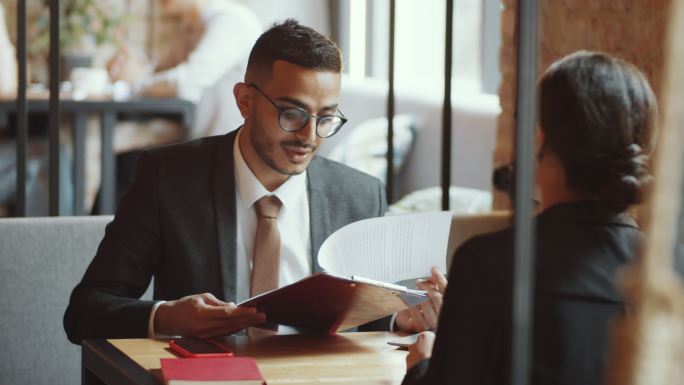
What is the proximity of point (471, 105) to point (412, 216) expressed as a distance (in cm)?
312

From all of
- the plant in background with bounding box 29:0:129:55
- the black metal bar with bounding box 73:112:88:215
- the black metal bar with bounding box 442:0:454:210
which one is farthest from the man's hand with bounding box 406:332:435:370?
the plant in background with bounding box 29:0:129:55

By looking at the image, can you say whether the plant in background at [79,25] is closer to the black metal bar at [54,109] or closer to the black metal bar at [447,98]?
the black metal bar at [54,109]

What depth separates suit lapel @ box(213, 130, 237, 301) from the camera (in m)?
1.85

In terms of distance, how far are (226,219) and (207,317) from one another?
30 centimetres

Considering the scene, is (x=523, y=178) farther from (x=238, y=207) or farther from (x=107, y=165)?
(x=107, y=165)

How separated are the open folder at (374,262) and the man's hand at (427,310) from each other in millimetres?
18

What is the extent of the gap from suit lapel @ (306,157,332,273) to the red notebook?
18.8 inches

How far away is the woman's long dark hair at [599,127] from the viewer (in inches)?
44.1

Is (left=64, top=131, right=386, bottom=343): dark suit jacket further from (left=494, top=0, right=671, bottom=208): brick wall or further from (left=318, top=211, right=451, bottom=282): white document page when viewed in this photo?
(left=494, top=0, right=671, bottom=208): brick wall

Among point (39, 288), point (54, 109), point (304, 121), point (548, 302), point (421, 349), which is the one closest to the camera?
point (548, 302)

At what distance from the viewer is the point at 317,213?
6.30 ft

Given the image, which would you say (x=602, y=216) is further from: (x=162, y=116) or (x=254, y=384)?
(x=162, y=116)

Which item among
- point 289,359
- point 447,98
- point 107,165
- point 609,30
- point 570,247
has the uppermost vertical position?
point 609,30

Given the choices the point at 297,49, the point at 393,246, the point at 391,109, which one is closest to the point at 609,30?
the point at 391,109
